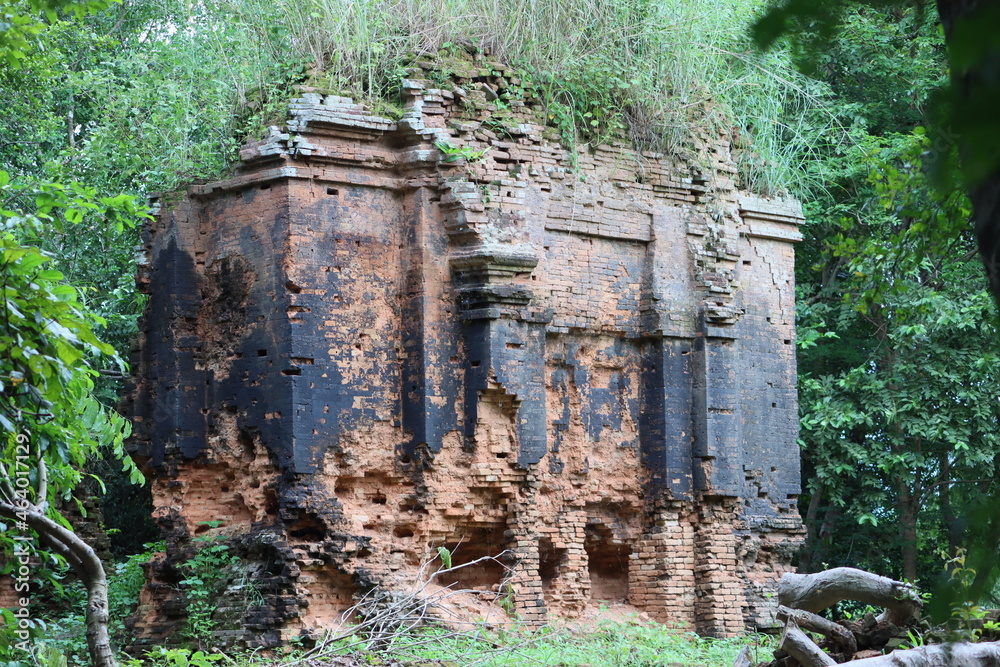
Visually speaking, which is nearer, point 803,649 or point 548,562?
point 803,649

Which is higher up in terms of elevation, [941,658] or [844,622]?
[941,658]

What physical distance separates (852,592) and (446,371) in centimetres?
452

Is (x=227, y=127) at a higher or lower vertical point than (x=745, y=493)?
higher

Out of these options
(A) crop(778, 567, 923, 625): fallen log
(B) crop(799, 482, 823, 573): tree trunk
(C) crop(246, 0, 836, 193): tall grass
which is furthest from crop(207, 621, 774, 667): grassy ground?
(B) crop(799, 482, 823, 573): tree trunk

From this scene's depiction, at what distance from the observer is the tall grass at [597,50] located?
1281 cm

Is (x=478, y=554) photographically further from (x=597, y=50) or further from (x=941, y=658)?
(x=941, y=658)

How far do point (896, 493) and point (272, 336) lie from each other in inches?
417

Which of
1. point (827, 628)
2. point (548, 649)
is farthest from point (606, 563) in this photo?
point (827, 628)

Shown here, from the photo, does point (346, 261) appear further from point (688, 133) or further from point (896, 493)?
point (896, 493)

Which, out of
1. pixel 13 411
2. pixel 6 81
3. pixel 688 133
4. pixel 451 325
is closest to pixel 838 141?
pixel 688 133

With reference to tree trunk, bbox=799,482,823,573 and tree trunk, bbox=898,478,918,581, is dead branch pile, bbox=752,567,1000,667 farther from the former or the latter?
tree trunk, bbox=799,482,823,573

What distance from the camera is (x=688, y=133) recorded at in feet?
47.5

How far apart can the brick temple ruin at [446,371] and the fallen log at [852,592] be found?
332 centimetres

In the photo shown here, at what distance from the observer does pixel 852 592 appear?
31.6 ft
